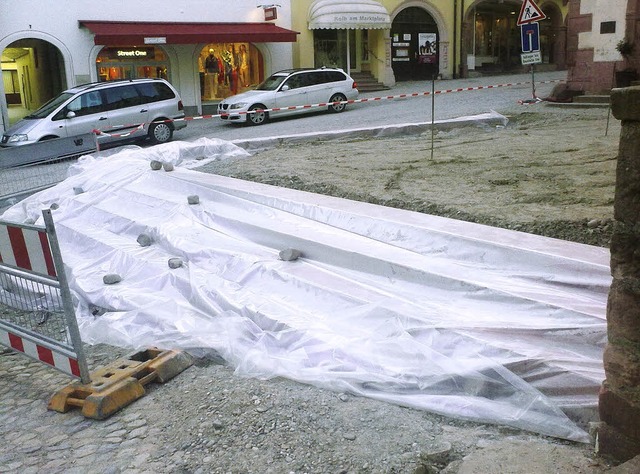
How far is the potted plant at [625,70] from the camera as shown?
15.5 metres

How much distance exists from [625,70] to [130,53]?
53.8 ft

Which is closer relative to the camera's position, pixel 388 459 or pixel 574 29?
pixel 388 459

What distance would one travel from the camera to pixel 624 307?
250 cm

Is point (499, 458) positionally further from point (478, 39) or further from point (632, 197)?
point (478, 39)

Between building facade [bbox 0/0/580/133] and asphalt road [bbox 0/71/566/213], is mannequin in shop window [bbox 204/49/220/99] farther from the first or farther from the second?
asphalt road [bbox 0/71/566/213]

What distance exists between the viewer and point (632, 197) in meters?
2.42

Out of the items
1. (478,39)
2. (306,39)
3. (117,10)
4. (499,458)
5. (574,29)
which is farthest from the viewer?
(478,39)

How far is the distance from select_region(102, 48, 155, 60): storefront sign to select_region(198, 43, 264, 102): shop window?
2.06 metres

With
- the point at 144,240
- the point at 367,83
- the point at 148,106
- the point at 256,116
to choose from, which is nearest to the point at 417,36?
the point at 367,83

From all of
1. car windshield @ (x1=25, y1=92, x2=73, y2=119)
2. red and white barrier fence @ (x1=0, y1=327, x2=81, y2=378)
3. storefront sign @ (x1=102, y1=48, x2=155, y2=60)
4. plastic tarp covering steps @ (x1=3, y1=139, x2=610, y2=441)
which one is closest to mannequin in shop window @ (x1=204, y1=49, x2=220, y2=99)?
storefront sign @ (x1=102, y1=48, x2=155, y2=60)

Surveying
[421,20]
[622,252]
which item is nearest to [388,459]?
[622,252]

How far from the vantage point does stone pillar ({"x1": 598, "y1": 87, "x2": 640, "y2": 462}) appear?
94.5 inches

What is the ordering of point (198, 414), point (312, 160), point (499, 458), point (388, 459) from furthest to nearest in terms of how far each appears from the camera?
point (312, 160) → point (198, 414) → point (388, 459) → point (499, 458)

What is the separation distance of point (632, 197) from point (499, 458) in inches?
49.6
